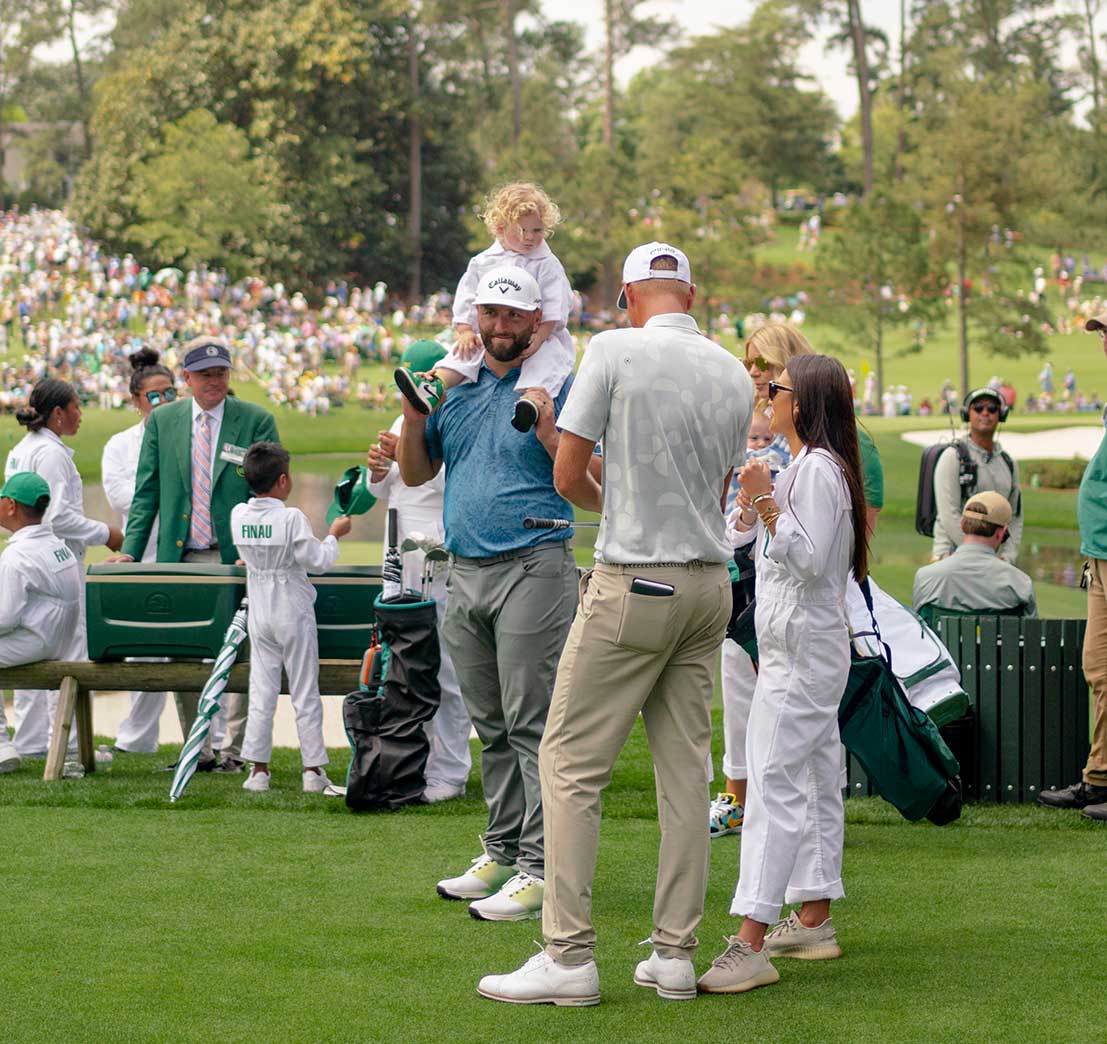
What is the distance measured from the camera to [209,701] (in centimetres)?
733

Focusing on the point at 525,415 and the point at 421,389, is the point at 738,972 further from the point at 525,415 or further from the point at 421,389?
the point at 421,389

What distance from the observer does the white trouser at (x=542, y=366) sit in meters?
5.23

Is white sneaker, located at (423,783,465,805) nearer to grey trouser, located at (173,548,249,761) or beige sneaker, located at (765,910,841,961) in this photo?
grey trouser, located at (173,548,249,761)

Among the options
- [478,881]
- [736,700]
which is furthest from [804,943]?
[736,700]

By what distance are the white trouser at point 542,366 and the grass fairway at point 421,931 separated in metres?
1.72

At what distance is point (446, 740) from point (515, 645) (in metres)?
2.41

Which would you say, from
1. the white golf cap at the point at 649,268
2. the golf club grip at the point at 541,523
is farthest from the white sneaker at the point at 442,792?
the white golf cap at the point at 649,268

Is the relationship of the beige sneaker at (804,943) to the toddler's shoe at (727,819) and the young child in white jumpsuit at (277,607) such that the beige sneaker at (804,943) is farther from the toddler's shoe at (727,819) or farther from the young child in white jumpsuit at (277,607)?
the young child in white jumpsuit at (277,607)

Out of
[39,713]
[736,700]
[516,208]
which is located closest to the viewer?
[516,208]

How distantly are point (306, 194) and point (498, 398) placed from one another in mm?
54116

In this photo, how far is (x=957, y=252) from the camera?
38969 mm

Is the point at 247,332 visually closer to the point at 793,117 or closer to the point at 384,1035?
the point at 793,117

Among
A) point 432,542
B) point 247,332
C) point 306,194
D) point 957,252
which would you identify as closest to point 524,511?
point 432,542

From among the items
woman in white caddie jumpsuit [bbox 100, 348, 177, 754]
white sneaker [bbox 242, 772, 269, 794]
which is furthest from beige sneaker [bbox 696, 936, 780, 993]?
woman in white caddie jumpsuit [bbox 100, 348, 177, 754]
